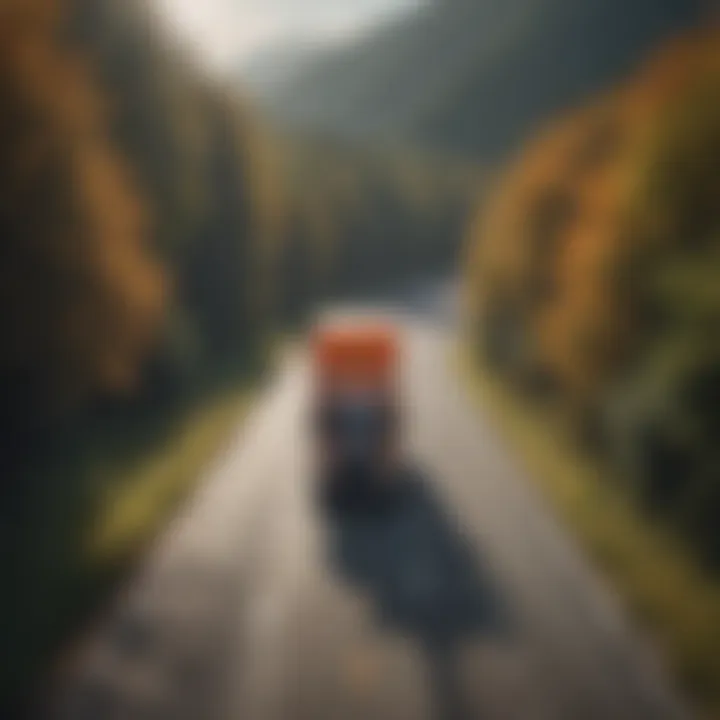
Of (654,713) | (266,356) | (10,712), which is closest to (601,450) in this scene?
(266,356)

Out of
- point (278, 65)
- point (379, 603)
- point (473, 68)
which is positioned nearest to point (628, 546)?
point (379, 603)

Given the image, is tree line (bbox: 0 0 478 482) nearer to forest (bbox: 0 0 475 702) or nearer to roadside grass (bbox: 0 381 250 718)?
forest (bbox: 0 0 475 702)

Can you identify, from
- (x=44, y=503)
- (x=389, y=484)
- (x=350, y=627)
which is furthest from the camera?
(x=389, y=484)

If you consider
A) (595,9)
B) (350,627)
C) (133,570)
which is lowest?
(350,627)

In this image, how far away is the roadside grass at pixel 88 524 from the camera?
711cm

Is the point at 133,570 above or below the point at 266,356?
below

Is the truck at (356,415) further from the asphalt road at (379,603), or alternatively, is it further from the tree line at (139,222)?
the tree line at (139,222)

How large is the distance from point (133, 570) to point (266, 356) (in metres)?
2.27

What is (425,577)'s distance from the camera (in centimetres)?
843

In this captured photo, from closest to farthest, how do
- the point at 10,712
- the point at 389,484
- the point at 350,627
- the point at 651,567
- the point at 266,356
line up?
1. the point at 10,712
2. the point at 350,627
3. the point at 651,567
4. the point at 266,356
5. the point at 389,484

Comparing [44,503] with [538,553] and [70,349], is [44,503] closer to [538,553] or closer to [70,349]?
[70,349]

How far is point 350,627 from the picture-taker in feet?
24.5

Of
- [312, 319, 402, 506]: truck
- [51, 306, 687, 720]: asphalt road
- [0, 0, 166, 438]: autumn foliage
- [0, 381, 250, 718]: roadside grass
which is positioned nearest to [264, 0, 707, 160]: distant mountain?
[0, 0, 166, 438]: autumn foliage

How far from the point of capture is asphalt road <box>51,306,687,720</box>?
21.2 ft
